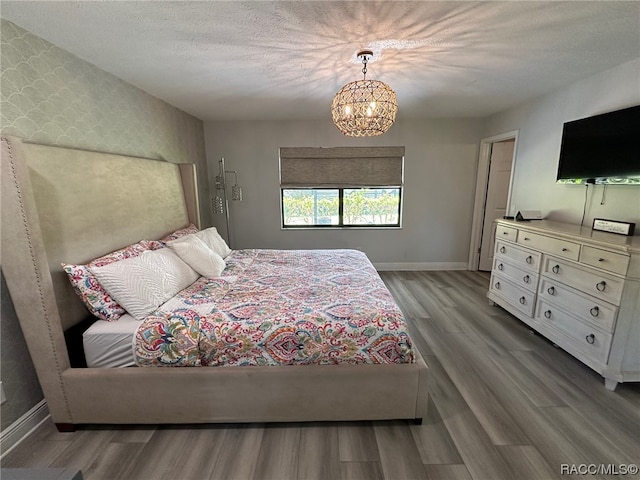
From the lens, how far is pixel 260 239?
444 centimetres

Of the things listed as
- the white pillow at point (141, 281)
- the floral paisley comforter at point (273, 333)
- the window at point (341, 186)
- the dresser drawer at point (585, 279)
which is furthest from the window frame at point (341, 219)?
the floral paisley comforter at point (273, 333)

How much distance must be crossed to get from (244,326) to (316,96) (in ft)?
8.21

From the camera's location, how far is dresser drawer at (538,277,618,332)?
1.88 m

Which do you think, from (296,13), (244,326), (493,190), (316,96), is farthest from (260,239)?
(493,190)

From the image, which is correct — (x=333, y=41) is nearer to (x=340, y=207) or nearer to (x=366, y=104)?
(x=366, y=104)

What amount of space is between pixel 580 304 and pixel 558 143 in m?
1.70

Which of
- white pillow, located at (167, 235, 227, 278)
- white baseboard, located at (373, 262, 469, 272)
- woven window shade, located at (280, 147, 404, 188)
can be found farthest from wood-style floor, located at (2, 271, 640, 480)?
woven window shade, located at (280, 147, 404, 188)

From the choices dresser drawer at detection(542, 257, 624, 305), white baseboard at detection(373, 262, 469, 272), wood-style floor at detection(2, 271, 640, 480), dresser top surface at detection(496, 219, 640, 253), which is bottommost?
wood-style floor at detection(2, 271, 640, 480)

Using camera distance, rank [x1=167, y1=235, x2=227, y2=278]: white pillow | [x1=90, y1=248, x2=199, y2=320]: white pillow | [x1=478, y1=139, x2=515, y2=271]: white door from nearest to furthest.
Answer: [x1=90, y1=248, x2=199, y2=320]: white pillow < [x1=167, y1=235, x2=227, y2=278]: white pillow < [x1=478, y1=139, x2=515, y2=271]: white door

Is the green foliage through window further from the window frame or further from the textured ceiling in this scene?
the textured ceiling

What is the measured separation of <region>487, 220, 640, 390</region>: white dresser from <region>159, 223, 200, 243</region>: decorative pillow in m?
3.44

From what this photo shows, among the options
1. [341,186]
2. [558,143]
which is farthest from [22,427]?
[558,143]

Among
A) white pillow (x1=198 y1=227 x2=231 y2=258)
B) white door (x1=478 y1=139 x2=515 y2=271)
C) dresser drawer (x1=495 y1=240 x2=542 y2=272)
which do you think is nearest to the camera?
dresser drawer (x1=495 y1=240 x2=542 y2=272)

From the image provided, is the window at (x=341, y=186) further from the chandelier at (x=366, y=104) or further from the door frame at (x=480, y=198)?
the chandelier at (x=366, y=104)
